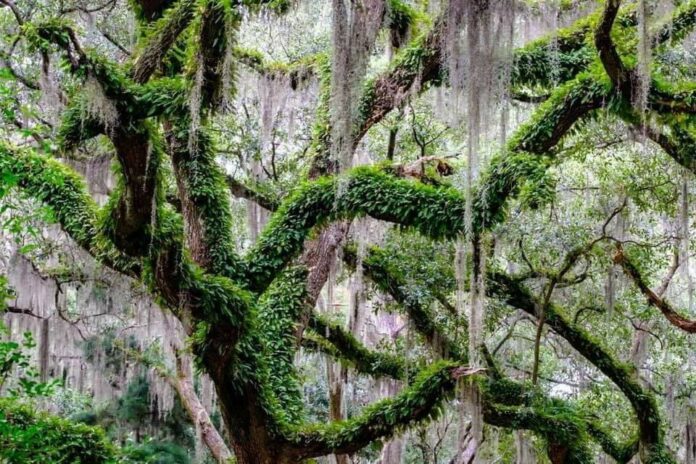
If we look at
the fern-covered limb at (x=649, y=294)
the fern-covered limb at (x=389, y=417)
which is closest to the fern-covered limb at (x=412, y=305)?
the fern-covered limb at (x=389, y=417)

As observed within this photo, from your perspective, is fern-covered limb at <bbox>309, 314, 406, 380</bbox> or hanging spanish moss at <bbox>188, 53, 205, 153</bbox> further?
fern-covered limb at <bbox>309, 314, 406, 380</bbox>

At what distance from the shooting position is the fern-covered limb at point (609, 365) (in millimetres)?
8094

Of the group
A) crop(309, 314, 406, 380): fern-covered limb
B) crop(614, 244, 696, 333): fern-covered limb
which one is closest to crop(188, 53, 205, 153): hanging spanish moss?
crop(309, 314, 406, 380): fern-covered limb

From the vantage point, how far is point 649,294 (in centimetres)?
778

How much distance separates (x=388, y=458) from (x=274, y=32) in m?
A: 6.18

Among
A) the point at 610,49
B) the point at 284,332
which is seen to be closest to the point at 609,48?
the point at 610,49

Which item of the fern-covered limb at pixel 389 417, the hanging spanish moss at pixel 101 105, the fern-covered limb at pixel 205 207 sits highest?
the hanging spanish moss at pixel 101 105

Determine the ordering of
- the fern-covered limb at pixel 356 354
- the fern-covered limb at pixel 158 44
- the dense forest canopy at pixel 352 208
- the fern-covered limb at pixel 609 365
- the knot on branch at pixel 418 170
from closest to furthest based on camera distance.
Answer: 1. the dense forest canopy at pixel 352 208
2. the fern-covered limb at pixel 158 44
3. the knot on branch at pixel 418 170
4. the fern-covered limb at pixel 609 365
5. the fern-covered limb at pixel 356 354

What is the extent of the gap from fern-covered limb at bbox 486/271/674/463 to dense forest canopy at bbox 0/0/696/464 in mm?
25

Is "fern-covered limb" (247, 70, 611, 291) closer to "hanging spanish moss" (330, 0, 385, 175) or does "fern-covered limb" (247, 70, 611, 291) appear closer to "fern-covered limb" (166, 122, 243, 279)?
"fern-covered limb" (166, 122, 243, 279)

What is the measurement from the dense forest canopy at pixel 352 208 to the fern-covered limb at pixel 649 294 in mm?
35

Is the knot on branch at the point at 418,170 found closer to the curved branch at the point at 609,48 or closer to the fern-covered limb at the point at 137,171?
the curved branch at the point at 609,48

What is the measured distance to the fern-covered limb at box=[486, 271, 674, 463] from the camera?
319 inches

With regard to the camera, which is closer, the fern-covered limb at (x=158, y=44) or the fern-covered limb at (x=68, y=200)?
the fern-covered limb at (x=158, y=44)
